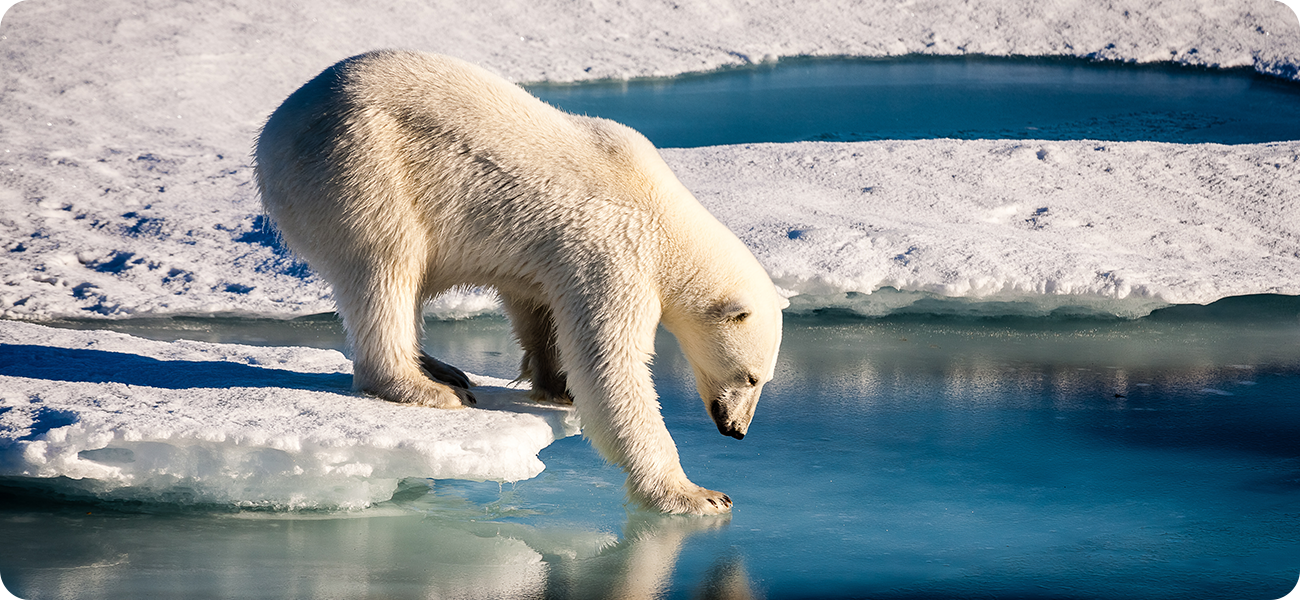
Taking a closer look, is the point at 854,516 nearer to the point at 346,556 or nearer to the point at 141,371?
the point at 346,556

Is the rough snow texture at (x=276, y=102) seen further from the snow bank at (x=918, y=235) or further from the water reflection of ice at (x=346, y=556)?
the water reflection of ice at (x=346, y=556)

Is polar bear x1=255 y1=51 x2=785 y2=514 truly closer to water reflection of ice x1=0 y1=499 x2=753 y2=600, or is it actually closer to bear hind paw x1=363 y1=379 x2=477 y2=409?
bear hind paw x1=363 y1=379 x2=477 y2=409

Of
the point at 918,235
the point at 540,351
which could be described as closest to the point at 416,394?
the point at 540,351

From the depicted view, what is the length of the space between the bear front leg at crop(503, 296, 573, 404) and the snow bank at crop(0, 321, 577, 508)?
17 cm

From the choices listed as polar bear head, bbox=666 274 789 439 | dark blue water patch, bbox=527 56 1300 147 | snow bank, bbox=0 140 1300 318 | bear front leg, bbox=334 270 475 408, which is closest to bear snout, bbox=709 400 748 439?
polar bear head, bbox=666 274 789 439

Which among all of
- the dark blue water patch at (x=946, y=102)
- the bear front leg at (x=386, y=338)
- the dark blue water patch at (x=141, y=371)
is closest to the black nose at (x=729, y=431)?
the bear front leg at (x=386, y=338)

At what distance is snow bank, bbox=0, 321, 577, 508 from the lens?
3.06 m

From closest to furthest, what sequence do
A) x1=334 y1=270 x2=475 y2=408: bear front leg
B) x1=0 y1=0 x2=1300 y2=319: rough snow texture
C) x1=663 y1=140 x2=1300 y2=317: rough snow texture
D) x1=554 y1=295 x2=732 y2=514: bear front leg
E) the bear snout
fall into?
1. x1=554 y1=295 x2=732 y2=514: bear front leg
2. x1=334 y1=270 x2=475 y2=408: bear front leg
3. the bear snout
4. x1=663 y1=140 x2=1300 y2=317: rough snow texture
5. x1=0 y1=0 x2=1300 y2=319: rough snow texture

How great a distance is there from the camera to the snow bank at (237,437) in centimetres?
306

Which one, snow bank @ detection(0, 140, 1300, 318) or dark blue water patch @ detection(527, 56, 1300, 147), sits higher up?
dark blue water patch @ detection(527, 56, 1300, 147)

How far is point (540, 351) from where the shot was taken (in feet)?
13.3

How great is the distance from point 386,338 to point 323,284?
1760 mm

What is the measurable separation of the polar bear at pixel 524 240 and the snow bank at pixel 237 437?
0.26m

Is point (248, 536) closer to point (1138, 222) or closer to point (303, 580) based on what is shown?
point (303, 580)
